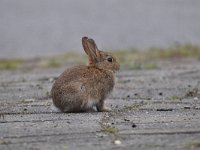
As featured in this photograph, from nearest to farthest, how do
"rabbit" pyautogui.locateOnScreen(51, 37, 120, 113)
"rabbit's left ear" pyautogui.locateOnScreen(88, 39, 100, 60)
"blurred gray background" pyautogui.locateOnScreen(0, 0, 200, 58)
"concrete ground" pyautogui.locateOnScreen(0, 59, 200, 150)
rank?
"concrete ground" pyautogui.locateOnScreen(0, 59, 200, 150)
"rabbit" pyautogui.locateOnScreen(51, 37, 120, 113)
"rabbit's left ear" pyautogui.locateOnScreen(88, 39, 100, 60)
"blurred gray background" pyautogui.locateOnScreen(0, 0, 200, 58)

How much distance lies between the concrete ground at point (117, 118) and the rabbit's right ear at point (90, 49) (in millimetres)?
574

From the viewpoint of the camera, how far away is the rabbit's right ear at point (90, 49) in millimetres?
9156

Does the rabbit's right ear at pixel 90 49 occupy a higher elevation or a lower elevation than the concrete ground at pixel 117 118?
higher

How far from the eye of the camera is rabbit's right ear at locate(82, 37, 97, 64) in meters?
9.16

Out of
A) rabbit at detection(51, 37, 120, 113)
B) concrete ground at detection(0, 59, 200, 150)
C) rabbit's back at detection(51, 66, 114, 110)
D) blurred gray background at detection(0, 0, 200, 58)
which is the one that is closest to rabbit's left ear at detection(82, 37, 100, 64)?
rabbit at detection(51, 37, 120, 113)

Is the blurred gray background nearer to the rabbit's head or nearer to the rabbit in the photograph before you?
the rabbit's head

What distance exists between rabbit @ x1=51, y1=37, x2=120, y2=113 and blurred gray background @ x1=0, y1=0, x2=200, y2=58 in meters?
7.94

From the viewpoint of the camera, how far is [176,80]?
38.6ft

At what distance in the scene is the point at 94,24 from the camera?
21016 mm

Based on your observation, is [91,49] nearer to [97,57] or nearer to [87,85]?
[97,57]

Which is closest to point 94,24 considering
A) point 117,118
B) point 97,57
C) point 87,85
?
point 97,57

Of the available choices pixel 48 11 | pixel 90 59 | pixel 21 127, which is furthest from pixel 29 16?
pixel 21 127

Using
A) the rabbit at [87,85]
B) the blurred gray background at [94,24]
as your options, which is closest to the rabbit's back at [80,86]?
the rabbit at [87,85]

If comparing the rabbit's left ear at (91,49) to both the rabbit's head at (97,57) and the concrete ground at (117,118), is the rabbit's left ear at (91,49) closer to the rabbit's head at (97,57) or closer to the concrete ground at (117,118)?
the rabbit's head at (97,57)
